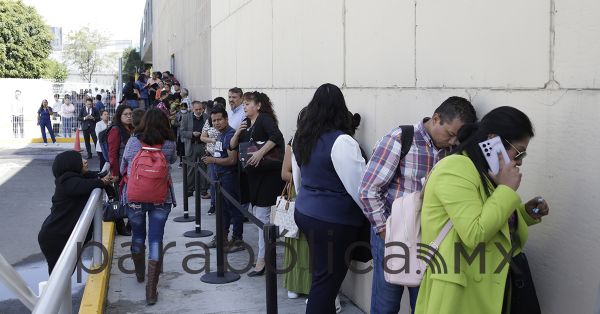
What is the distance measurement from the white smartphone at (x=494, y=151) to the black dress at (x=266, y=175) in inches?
144

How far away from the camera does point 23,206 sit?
37.7 feet

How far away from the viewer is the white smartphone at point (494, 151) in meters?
2.71

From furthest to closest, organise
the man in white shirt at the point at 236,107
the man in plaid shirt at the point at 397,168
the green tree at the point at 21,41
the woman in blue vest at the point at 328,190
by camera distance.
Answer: the green tree at the point at 21,41, the man in white shirt at the point at 236,107, the woman in blue vest at the point at 328,190, the man in plaid shirt at the point at 397,168

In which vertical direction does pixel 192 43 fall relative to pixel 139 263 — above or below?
above

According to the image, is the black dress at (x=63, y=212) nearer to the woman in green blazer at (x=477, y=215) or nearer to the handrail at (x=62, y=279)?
the handrail at (x=62, y=279)

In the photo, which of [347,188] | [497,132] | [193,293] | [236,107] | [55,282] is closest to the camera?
[497,132]

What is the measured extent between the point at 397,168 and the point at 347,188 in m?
0.48

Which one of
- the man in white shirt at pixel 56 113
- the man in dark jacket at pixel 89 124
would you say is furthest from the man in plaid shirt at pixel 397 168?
the man in white shirt at pixel 56 113

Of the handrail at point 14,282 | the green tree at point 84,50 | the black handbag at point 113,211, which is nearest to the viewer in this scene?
the handrail at point 14,282

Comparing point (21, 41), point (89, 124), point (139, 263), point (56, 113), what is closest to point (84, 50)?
point (21, 41)

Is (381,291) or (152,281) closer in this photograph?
(381,291)

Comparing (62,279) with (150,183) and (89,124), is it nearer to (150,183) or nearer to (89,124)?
(150,183)

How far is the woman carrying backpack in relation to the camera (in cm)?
570

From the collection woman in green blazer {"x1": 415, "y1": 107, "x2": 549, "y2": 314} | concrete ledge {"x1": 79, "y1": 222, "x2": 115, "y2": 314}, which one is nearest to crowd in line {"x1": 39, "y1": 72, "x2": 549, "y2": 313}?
woman in green blazer {"x1": 415, "y1": 107, "x2": 549, "y2": 314}
